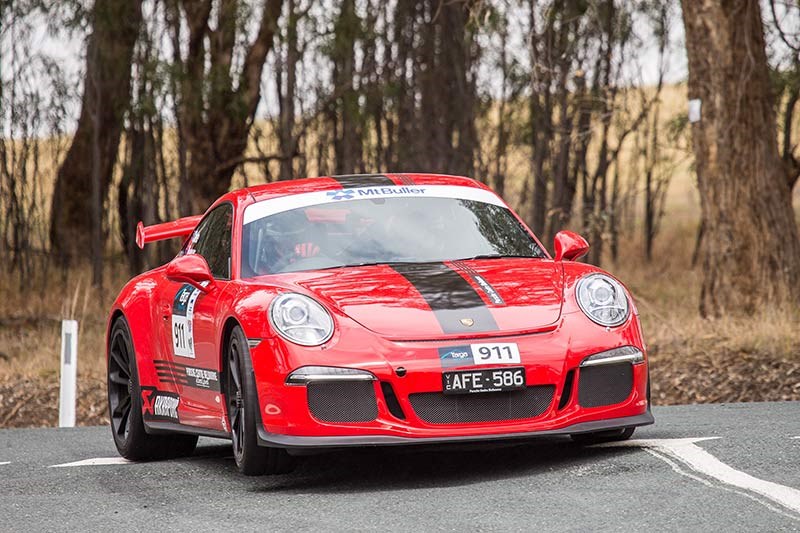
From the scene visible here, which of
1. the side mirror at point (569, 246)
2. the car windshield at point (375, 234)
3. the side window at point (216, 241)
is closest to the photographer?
the car windshield at point (375, 234)

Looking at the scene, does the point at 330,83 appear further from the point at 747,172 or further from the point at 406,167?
the point at 747,172

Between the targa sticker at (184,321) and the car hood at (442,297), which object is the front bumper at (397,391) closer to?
the car hood at (442,297)

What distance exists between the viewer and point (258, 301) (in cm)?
655

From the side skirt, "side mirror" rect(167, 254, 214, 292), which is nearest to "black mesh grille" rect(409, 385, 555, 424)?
the side skirt

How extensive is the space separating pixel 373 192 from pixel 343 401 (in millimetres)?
1908

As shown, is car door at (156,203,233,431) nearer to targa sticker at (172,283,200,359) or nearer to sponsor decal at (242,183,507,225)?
targa sticker at (172,283,200,359)

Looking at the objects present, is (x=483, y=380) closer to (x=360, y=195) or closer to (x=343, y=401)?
(x=343, y=401)

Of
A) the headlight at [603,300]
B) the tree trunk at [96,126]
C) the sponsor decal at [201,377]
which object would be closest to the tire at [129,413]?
the sponsor decal at [201,377]

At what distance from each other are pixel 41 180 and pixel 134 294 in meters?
22.1

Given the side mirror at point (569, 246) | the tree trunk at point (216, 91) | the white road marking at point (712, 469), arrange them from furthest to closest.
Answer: the tree trunk at point (216, 91)
the side mirror at point (569, 246)
the white road marking at point (712, 469)

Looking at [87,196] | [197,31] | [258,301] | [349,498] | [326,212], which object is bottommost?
[349,498]

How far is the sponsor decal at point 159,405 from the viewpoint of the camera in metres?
7.78

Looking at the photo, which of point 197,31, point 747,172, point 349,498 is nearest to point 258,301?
point 349,498

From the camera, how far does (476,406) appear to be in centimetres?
627
